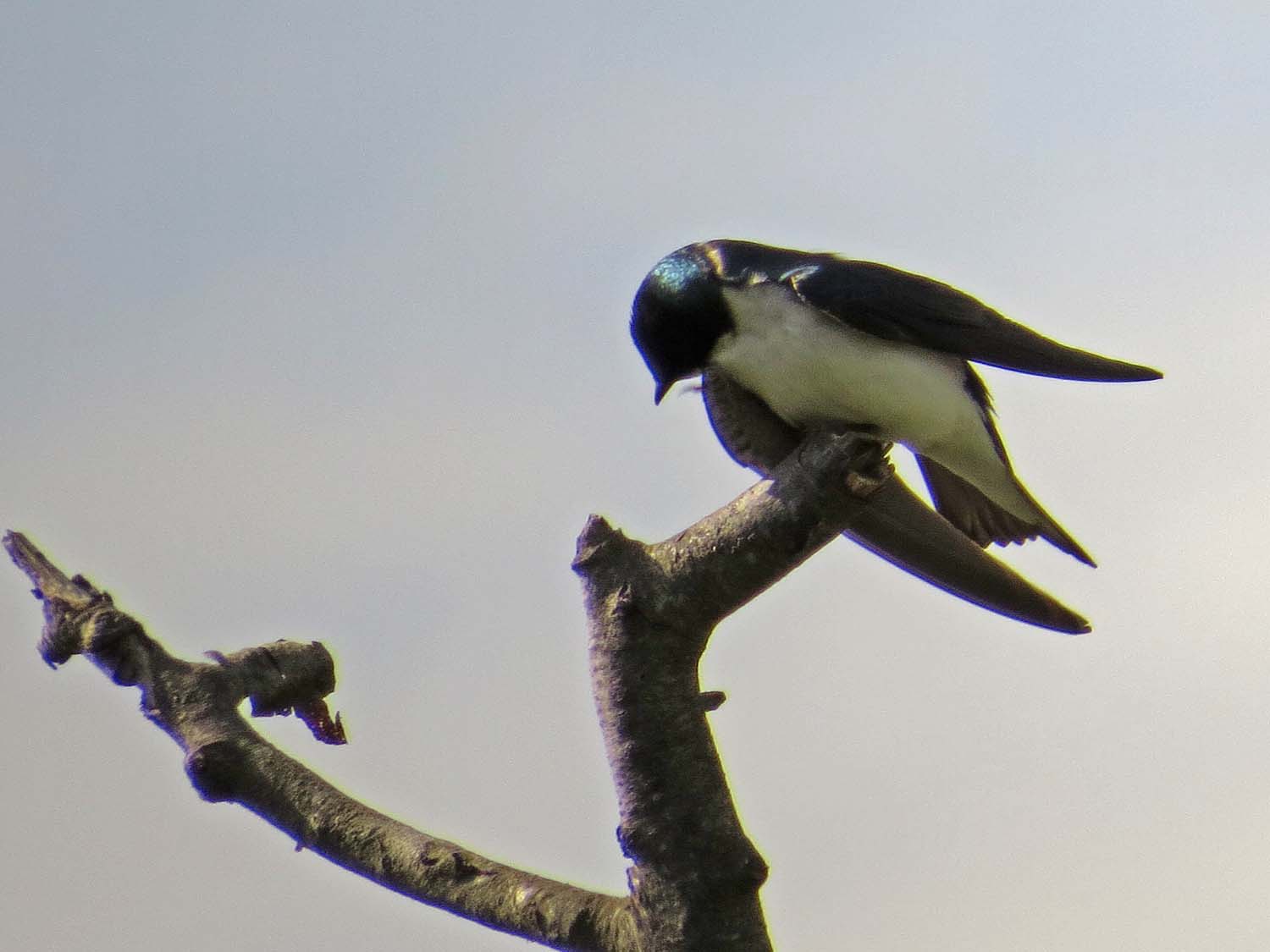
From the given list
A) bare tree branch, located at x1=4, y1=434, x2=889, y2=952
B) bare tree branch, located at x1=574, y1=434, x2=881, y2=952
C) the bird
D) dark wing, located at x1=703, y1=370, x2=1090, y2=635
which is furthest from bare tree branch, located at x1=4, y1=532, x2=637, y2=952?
the bird

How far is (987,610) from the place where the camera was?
4.14 m

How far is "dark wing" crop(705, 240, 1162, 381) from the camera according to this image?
4.86 metres

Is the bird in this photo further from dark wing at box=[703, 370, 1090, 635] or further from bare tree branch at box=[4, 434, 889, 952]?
bare tree branch at box=[4, 434, 889, 952]

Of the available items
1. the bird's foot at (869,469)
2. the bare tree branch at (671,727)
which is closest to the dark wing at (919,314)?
the bird's foot at (869,469)

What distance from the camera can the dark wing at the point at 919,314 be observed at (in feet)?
15.9

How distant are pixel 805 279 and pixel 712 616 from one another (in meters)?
2.23

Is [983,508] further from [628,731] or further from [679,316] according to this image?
[628,731]

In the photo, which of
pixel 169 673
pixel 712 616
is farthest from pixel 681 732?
pixel 169 673

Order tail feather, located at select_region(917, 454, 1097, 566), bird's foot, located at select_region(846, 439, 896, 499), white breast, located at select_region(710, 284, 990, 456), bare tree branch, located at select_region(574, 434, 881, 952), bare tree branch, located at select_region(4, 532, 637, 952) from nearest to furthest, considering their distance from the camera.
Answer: bare tree branch, located at select_region(574, 434, 881, 952)
bare tree branch, located at select_region(4, 532, 637, 952)
bird's foot, located at select_region(846, 439, 896, 499)
white breast, located at select_region(710, 284, 990, 456)
tail feather, located at select_region(917, 454, 1097, 566)

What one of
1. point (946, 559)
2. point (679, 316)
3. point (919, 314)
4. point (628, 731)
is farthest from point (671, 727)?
point (679, 316)

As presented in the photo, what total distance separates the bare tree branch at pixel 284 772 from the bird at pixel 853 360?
181 centimetres

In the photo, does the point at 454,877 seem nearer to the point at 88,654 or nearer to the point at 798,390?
the point at 88,654

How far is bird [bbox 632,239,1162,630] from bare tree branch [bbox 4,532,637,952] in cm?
181

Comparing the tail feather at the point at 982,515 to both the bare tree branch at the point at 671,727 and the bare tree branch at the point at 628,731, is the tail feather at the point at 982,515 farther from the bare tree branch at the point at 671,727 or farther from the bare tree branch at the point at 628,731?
the bare tree branch at the point at 671,727
